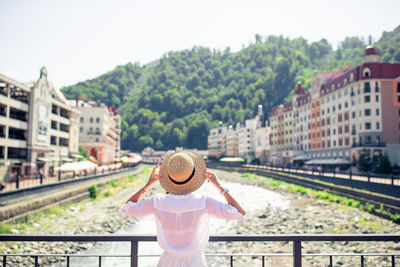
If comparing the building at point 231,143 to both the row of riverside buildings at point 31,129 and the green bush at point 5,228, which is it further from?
the green bush at point 5,228

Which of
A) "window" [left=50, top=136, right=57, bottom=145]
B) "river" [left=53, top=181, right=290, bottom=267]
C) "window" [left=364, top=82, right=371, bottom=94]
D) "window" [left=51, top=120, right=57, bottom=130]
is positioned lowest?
"river" [left=53, top=181, right=290, bottom=267]

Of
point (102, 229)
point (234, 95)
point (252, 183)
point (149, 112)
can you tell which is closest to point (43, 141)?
point (102, 229)

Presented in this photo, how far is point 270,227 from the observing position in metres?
27.3

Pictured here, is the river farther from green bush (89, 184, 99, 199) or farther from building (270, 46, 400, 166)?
Result: building (270, 46, 400, 166)

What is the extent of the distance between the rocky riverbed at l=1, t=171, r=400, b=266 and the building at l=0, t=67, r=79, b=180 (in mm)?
8449

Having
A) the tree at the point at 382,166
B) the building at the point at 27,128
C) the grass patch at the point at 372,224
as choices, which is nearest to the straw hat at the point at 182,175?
the grass patch at the point at 372,224

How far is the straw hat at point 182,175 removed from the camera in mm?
3143

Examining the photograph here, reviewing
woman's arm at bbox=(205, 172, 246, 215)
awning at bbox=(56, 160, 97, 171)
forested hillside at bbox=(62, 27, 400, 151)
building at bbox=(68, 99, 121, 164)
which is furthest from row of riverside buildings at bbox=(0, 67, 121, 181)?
forested hillside at bbox=(62, 27, 400, 151)

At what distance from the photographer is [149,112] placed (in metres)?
176

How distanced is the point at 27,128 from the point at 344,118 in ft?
157

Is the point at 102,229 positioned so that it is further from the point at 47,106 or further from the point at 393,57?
the point at 393,57

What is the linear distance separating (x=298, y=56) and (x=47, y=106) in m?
157

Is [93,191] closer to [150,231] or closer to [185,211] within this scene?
[150,231]

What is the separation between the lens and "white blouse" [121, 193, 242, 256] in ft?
10.3
